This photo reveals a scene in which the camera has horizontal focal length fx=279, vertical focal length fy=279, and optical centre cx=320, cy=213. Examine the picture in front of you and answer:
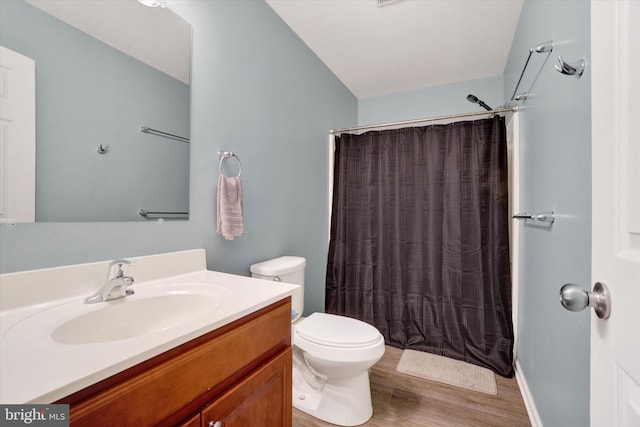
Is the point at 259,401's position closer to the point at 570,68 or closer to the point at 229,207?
the point at 229,207

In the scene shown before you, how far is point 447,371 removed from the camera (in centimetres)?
→ 191

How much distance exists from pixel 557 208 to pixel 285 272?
1283mm

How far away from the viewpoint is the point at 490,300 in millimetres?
2004

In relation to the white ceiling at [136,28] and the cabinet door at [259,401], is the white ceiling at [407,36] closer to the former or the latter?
the white ceiling at [136,28]

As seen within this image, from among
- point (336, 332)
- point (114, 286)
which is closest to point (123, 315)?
point (114, 286)

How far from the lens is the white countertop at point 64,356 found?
1.43 ft

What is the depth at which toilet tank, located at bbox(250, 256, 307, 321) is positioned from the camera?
153 centimetres

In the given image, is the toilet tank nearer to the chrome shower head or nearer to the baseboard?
the baseboard

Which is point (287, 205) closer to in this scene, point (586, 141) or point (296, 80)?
point (296, 80)

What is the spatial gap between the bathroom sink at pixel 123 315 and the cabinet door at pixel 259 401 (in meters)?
0.23

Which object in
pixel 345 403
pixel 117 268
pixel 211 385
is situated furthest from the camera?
pixel 345 403

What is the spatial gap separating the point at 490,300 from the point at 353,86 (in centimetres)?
224

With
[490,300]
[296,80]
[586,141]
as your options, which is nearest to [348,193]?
[296,80]

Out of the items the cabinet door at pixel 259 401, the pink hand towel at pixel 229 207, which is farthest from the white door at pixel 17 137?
the cabinet door at pixel 259 401
